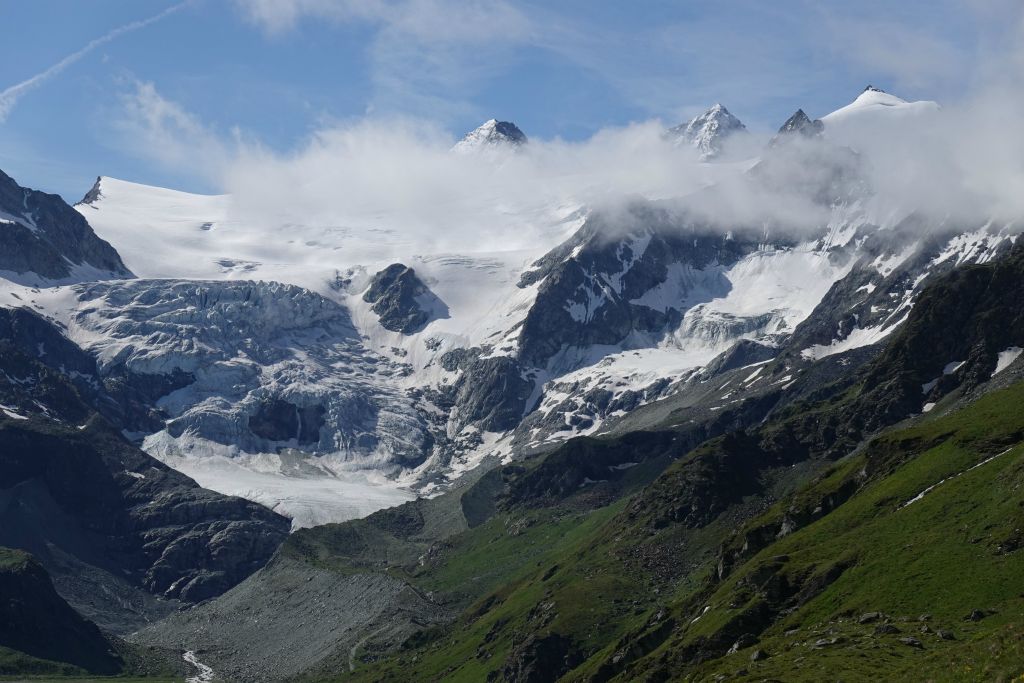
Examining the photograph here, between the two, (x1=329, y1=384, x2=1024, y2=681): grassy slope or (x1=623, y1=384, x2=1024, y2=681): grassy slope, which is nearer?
(x1=623, y1=384, x2=1024, y2=681): grassy slope

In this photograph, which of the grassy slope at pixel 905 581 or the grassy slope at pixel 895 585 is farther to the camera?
the grassy slope at pixel 895 585

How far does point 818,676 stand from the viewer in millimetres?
110438

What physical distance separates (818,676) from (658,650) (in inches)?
2885

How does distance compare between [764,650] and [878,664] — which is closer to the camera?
[878,664]

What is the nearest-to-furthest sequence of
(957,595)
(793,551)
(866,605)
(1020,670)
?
(1020,670) < (957,595) < (866,605) < (793,551)

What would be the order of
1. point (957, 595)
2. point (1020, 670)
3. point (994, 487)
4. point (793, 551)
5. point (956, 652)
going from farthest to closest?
point (793, 551), point (994, 487), point (957, 595), point (956, 652), point (1020, 670)

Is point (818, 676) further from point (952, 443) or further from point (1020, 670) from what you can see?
point (952, 443)

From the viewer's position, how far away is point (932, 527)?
156 meters

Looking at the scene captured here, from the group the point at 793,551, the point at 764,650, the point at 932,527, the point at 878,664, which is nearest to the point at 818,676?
the point at 878,664

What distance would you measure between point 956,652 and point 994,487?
54471mm

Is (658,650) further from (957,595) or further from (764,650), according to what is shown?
(957,595)

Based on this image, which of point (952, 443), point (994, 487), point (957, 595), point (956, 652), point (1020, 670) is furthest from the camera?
point (952, 443)

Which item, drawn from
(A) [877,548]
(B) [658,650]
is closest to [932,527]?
(A) [877,548]

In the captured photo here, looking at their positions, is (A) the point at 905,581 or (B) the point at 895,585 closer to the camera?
(A) the point at 905,581
